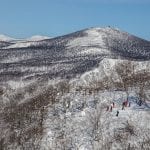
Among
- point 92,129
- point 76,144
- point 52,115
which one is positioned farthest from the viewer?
point 52,115

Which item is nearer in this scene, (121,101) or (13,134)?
(13,134)

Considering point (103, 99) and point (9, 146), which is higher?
point (103, 99)

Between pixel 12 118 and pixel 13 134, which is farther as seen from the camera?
pixel 12 118

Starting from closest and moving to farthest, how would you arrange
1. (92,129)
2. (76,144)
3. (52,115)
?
(76,144) → (92,129) → (52,115)

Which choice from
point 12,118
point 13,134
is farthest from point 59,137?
point 12,118

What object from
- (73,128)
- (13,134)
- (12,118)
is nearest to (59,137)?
(73,128)

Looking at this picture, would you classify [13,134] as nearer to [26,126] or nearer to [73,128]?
[26,126]

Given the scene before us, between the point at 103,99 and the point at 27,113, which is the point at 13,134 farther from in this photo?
the point at 103,99

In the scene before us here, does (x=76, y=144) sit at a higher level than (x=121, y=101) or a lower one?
lower
